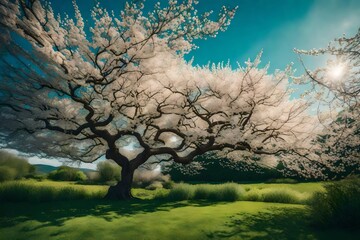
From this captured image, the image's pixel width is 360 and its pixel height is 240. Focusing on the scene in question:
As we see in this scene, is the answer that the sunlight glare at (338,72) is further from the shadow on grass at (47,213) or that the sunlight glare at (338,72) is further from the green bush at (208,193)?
the green bush at (208,193)

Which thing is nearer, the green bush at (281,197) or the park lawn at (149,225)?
the park lawn at (149,225)

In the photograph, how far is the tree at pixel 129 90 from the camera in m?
9.74

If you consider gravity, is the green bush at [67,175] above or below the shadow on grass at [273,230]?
above

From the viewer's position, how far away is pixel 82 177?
28.0m

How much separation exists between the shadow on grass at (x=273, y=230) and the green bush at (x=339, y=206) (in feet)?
1.16

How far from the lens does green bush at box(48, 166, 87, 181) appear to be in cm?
2744

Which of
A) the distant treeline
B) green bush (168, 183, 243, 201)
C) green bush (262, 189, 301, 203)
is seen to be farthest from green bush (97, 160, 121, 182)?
green bush (262, 189, 301, 203)

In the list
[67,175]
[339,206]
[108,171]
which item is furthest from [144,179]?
[339,206]

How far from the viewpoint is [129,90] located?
40.2ft

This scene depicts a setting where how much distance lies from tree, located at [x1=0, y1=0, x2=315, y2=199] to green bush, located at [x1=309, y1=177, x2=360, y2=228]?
4.74 metres

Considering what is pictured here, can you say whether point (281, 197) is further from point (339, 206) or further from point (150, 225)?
point (150, 225)

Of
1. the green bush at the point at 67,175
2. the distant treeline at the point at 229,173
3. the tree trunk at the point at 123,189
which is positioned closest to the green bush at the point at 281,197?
the tree trunk at the point at 123,189

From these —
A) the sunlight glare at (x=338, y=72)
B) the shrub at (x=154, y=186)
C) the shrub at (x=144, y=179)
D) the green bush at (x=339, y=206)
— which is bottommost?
the green bush at (x=339, y=206)

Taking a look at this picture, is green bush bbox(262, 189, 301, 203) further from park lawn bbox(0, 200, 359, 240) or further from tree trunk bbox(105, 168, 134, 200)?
tree trunk bbox(105, 168, 134, 200)
